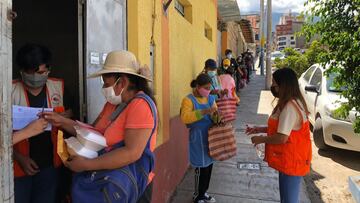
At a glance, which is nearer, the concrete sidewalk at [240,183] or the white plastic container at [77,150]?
the white plastic container at [77,150]

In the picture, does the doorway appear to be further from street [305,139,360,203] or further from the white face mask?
street [305,139,360,203]

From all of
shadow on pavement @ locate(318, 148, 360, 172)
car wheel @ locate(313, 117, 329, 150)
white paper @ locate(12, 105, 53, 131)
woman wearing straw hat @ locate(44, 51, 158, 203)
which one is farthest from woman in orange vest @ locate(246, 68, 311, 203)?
car wheel @ locate(313, 117, 329, 150)

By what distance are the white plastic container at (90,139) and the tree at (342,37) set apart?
8.21 feet

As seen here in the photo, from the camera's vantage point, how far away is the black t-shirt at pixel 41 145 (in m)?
2.37

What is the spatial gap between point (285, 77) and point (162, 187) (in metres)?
1.99

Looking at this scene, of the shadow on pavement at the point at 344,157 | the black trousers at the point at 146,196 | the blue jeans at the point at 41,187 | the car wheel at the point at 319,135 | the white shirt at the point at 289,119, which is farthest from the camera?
the car wheel at the point at 319,135

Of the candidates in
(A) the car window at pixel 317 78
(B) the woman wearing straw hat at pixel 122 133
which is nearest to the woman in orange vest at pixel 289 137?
(B) the woman wearing straw hat at pixel 122 133

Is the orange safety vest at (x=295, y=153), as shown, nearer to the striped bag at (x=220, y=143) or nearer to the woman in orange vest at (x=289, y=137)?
the woman in orange vest at (x=289, y=137)

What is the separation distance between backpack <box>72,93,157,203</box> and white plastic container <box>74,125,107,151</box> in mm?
61

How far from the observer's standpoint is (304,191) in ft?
16.4

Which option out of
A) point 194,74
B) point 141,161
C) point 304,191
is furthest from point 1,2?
point 194,74

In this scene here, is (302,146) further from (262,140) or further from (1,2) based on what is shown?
(1,2)

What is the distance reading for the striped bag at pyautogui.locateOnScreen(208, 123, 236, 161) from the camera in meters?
4.13

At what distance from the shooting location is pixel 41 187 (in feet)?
7.99
